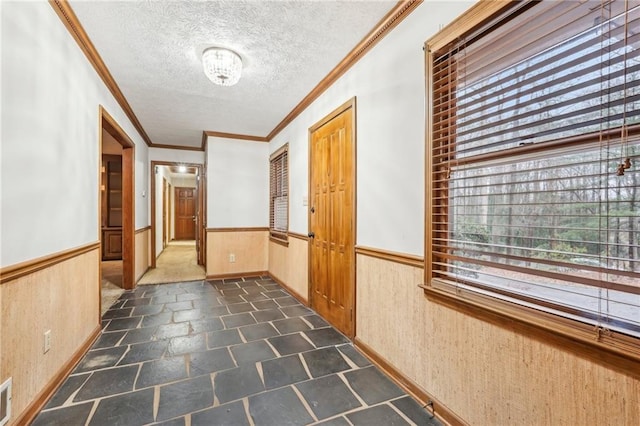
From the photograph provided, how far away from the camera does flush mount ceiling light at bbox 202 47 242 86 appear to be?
234 cm

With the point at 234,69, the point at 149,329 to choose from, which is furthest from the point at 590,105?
the point at 149,329

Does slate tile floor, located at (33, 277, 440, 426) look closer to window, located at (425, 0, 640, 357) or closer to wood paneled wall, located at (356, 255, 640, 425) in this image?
wood paneled wall, located at (356, 255, 640, 425)

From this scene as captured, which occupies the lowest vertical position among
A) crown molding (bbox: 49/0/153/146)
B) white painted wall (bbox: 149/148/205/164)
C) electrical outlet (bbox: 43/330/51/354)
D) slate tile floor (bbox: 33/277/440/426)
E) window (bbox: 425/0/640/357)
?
slate tile floor (bbox: 33/277/440/426)

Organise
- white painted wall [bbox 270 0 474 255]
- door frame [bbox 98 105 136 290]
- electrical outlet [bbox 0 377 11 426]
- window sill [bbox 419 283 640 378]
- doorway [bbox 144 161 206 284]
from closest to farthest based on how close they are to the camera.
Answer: window sill [bbox 419 283 640 378] < electrical outlet [bbox 0 377 11 426] < white painted wall [bbox 270 0 474 255] < door frame [bbox 98 105 136 290] < doorway [bbox 144 161 206 284]

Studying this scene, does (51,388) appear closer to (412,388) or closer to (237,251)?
(412,388)

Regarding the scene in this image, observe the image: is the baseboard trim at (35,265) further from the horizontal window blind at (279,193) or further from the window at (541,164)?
the horizontal window blind at (279,193)

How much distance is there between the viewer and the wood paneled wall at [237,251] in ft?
15.5

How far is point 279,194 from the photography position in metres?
4.53

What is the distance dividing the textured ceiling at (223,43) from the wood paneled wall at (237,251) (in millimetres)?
2104

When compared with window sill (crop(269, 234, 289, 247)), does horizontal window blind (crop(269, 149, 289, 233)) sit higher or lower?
higher

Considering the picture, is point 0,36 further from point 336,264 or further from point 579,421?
point 579,421

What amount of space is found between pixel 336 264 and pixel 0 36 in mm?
2566

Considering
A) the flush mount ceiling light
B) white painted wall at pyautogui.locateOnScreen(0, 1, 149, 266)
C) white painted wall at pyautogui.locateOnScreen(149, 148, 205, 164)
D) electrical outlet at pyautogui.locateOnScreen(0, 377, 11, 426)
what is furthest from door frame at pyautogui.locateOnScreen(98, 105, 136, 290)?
electrical outlet at pyautogui.locateOnScreen(0, 377, 11, 426)

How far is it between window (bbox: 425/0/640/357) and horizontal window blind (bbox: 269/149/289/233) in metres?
2.78
